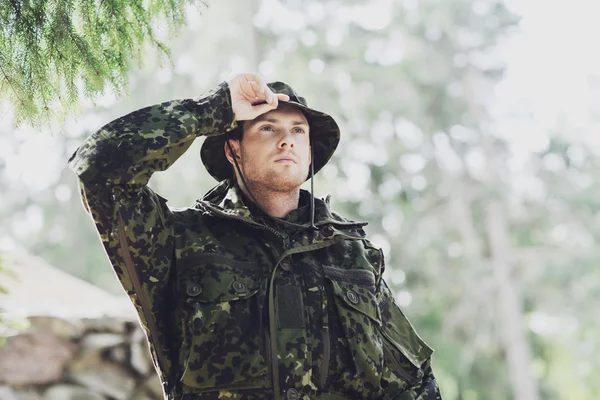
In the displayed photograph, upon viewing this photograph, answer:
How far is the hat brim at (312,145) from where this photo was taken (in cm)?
368

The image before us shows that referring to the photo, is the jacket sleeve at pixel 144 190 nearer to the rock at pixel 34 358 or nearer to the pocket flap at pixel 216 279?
the pocket flap at pixel 216 279

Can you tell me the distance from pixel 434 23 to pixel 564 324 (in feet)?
23.2

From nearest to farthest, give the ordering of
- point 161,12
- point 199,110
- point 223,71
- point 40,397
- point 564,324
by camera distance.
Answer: point 199,110, point 161,12, point 40,397, point 223,71, point 564,324

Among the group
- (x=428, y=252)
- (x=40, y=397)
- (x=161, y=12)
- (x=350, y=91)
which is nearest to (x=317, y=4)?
(x=350, y=91)

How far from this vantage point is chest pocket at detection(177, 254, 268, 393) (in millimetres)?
2928

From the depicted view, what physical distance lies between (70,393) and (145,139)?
396 centimetres

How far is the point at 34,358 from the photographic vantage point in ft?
20.4

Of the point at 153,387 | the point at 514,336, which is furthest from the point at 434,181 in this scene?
the point at 153,387

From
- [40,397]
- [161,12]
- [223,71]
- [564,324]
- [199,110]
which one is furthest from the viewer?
[564,324]

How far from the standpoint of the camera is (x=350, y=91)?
15922 mm

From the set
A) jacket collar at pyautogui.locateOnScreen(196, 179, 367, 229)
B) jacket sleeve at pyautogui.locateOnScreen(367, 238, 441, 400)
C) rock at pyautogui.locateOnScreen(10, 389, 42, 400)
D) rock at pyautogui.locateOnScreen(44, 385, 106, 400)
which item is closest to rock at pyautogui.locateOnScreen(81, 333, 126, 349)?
rock at pyautogui.locateOnScreen(44, 385, 106, 400)

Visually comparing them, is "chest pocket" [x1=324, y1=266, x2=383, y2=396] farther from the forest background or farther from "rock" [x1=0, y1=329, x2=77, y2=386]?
the forest background

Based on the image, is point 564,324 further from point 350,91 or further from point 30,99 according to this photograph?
point 30,99

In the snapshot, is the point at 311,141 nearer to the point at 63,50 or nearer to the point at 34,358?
the point at 63,50
